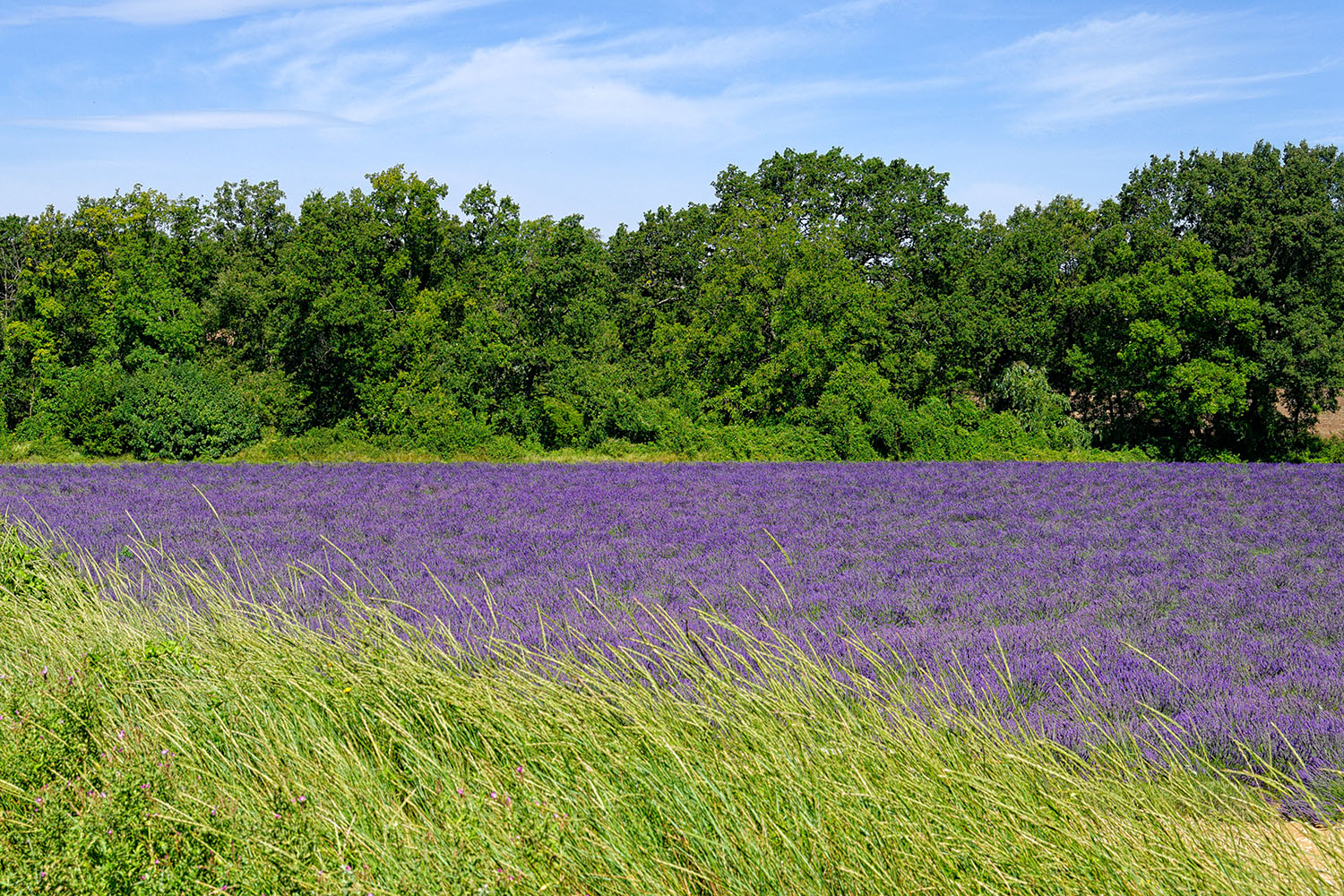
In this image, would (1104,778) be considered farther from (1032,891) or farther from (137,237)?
(137,237)

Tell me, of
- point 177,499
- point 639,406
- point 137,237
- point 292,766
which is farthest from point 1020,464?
point 137,237

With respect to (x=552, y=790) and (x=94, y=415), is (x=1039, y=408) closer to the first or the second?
(x=94, y=415)

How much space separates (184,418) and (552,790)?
92.3 ft

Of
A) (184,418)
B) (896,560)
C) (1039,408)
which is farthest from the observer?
(1039,408)

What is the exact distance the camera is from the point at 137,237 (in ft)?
112

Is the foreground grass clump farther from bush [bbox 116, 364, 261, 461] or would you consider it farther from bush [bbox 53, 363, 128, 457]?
bush [bbox 53, 363, 128, 457]

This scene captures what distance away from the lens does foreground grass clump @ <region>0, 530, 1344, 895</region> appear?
132 inches

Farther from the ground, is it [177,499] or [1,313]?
[1,313]

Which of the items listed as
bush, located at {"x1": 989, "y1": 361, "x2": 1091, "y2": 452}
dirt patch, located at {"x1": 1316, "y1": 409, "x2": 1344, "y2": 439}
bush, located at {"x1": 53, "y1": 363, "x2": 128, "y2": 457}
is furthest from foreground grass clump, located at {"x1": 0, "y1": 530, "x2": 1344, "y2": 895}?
dirt patch, located at {"x1": 1316, "y1": 409, "x2": 1344, "y2": 439}

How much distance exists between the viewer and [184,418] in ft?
93.7

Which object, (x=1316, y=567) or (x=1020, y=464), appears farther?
(x=1020, y=464)

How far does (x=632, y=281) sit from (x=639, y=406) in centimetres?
969

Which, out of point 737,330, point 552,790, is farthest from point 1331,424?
point 552,790

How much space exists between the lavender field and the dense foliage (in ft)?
38.3
